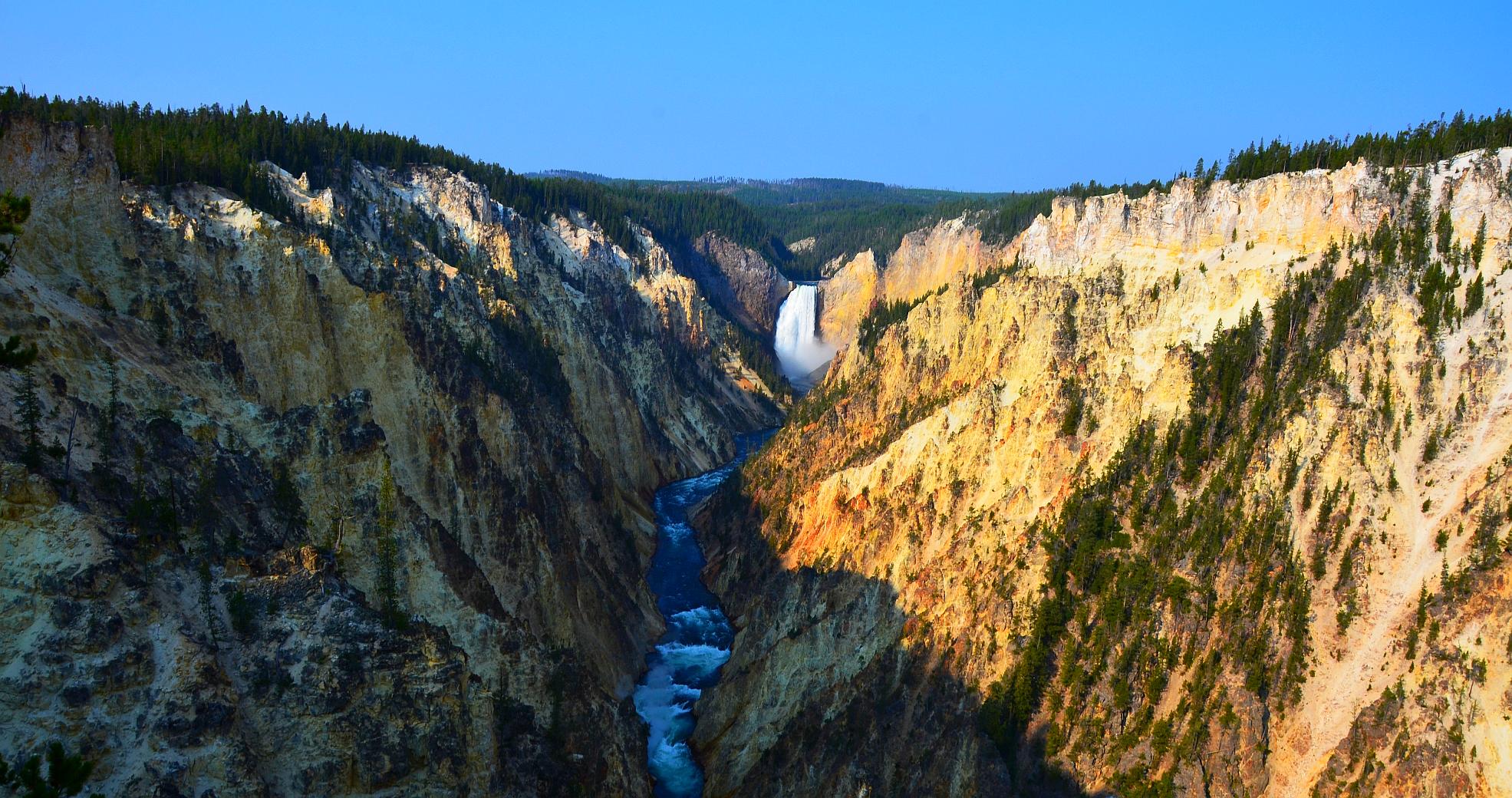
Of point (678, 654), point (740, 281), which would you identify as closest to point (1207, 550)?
point (678, 654)

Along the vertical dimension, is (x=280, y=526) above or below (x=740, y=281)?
below

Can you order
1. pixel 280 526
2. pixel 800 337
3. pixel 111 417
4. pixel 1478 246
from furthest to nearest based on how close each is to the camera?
pixel 800 337, pixel 1478 246, pixel 280 526, pixel 111 417

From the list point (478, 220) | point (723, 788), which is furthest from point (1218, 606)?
point (478, 220)

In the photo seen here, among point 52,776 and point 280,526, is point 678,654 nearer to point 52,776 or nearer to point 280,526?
point 280,526

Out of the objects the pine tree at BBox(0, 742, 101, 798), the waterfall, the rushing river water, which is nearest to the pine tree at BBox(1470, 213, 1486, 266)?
the rushing river water

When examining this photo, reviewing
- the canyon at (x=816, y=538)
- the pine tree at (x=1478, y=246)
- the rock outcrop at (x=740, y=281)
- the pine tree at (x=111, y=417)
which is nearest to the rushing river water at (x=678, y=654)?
the canyon at (x=816, y=538)

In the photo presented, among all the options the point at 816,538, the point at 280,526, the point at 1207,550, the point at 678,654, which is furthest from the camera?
the point at 816,538

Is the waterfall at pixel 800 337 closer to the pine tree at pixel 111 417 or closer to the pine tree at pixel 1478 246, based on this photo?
the pine tree at pixel 1478 246
